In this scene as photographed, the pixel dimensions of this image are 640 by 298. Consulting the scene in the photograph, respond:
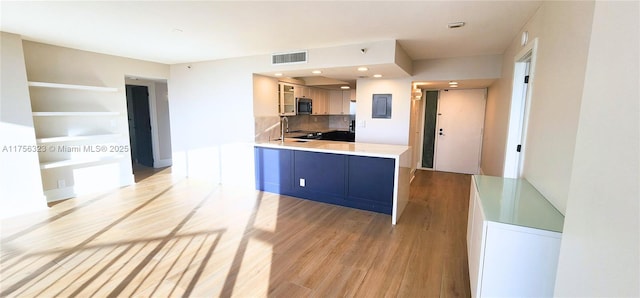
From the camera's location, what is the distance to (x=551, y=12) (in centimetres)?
224

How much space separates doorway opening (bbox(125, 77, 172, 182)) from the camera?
6762 millimetres

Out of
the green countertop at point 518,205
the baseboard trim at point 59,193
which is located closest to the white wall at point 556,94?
the green countertop at point 518,205

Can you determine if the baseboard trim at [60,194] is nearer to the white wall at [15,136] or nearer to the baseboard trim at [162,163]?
the white wall at [15,136]

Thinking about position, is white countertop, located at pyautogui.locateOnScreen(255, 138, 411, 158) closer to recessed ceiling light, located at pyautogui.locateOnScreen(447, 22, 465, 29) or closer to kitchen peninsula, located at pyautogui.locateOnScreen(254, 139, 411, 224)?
kitchen peninsula, located at pyautogui.locateOnScreen(254, 139, 411, 224)

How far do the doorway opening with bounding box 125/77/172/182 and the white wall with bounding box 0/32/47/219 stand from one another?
2.73 metres

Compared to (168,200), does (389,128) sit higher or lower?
higher

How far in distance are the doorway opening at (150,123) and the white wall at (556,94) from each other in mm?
7051

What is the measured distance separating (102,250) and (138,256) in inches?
17.6

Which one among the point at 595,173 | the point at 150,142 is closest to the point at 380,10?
the point at 595,173

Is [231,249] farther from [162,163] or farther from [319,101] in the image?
[162,163]

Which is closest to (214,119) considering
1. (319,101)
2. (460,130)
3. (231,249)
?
(319,101)

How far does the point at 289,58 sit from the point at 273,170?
6.08 feet

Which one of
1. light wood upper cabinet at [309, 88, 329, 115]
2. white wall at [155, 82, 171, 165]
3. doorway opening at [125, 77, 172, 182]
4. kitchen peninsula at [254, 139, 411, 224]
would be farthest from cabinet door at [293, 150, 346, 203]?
white wall at [155, 82, 171, 165]

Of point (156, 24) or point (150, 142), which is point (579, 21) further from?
point (150, 142)
